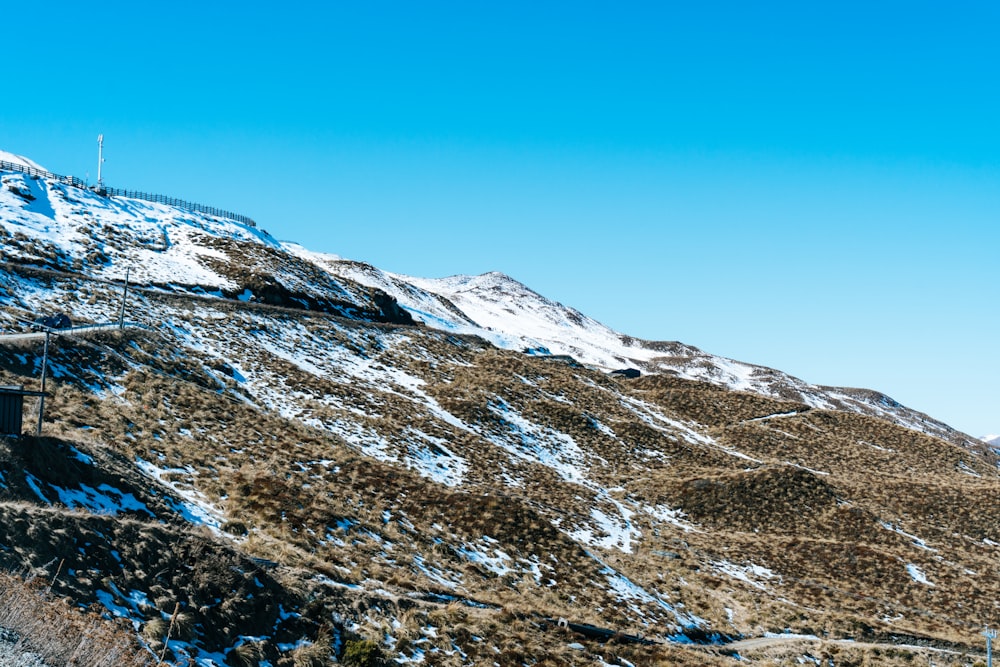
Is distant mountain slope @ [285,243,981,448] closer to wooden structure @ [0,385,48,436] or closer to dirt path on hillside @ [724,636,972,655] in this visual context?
dirt path on hillside @ [724,636,972,655]

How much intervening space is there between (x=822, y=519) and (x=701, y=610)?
843 inches

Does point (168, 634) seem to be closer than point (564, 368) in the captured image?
Yes

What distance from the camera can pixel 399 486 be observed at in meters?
35.7

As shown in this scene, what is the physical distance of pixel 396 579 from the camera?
2428 cm

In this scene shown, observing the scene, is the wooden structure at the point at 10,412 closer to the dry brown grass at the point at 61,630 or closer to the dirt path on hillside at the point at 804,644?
the dry brown grass at the point at 61,630

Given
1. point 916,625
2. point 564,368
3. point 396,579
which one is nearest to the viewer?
point 396,579

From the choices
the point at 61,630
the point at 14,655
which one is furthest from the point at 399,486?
the point at 14,655

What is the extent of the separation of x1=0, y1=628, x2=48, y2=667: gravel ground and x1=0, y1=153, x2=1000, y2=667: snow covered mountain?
3.54 m

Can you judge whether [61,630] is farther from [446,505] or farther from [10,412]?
[446,505]

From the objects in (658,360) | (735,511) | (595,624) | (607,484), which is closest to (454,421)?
(607,484)

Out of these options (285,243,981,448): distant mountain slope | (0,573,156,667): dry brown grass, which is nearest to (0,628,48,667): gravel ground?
(0,573,156,667): dry brown grass

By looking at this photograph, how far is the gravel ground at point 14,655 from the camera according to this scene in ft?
35.7

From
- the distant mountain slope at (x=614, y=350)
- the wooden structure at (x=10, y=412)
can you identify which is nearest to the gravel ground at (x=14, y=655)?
the wooden structure at (x=10, y=412)

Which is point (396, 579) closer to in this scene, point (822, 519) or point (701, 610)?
point (701, 610)
